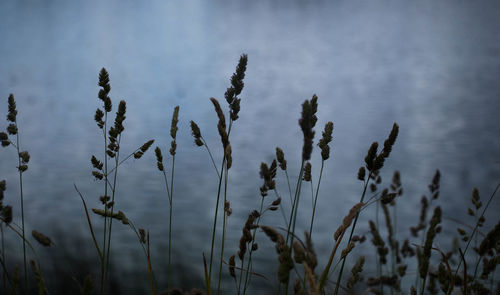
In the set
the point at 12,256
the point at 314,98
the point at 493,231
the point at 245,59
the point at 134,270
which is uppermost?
the point at 245,59

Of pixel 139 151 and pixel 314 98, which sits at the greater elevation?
pixel 314 98

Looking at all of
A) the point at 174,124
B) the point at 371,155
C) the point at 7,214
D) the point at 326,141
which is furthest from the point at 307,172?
the point at 7,214

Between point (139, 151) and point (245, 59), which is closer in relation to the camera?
point (245, 59)

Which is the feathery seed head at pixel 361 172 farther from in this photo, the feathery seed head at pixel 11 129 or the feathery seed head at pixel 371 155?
the feathery seed head at pixel 11 129

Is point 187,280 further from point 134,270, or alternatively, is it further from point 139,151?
point 139,151

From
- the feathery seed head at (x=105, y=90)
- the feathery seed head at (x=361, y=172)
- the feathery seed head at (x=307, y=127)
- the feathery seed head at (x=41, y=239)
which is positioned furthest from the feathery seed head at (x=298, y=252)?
the feathery seed head at (x=105, y=90)

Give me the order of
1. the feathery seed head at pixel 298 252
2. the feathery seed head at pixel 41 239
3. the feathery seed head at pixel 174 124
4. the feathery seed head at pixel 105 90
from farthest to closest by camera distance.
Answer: the feathery seed head at pixel 174 124
the feathery seed head at pixel 105 90
the feathery seed head at pixel 41 239
the feathery seed head at pixel 298 252

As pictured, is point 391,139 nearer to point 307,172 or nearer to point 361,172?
point 361,172

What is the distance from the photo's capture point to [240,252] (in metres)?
1.40

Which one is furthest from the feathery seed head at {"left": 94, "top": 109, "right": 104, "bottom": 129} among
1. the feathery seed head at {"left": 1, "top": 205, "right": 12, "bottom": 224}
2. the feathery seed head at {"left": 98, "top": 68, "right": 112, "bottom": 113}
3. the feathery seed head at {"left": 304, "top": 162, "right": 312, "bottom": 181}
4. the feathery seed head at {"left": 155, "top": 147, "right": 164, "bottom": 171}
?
the feathery seed head at {"left": 304, "top": 162, "right": 312, "bottom": 181}

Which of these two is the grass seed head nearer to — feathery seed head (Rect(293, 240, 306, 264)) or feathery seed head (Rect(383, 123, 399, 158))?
feathery seed head (Rect(383, 123, 399, 158))

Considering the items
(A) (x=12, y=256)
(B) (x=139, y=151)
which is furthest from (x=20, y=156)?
(A) (x=12, y=256)

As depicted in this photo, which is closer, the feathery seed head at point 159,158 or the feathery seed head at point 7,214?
the feathery seed head at point 7,214

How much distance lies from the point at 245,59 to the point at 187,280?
2.91m
